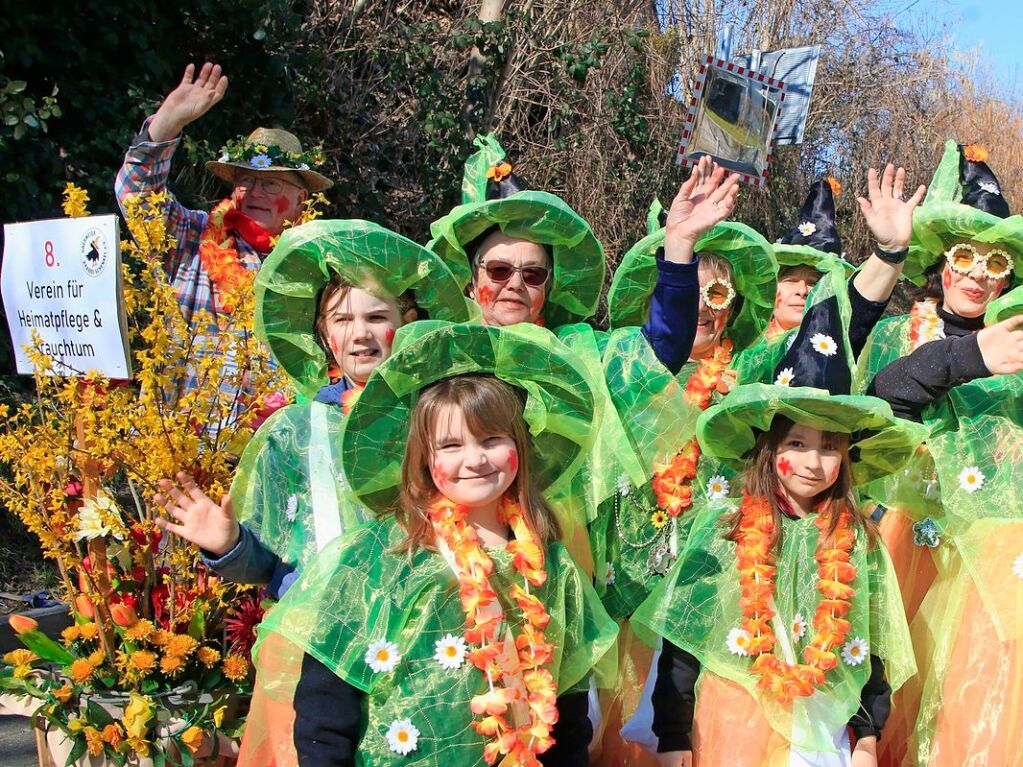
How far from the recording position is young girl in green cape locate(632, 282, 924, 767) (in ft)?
8.63

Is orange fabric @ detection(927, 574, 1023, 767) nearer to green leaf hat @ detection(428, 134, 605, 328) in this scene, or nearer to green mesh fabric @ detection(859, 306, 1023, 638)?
green mesh fabric @ detection(859, 306, 1023, 638)

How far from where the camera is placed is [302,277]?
271cm

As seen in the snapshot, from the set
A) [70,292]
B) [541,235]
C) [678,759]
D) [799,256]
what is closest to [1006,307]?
[799,256]

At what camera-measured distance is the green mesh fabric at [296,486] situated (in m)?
2.55

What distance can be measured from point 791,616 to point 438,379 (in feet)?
3.71

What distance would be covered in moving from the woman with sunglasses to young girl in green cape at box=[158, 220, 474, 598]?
4.76 ft

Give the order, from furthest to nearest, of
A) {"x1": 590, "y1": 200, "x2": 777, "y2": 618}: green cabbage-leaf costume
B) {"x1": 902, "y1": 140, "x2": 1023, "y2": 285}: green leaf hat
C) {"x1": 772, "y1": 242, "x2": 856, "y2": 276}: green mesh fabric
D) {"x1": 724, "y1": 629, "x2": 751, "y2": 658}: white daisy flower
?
{"x1": 772, "y1": 242, "x2": 856, "y2": 276}: green mesh fabric
{"x1": 902, "y1": 140, "x2": 1023, "y2": 285}: green leaf hat
{"x1": 590, "y1": 200, "x2": 777, "y2": 618}: green cabbage-leaf costume
{"x1": 724, "y1": 629, "x2": 751, "y2": 658}: white daisy flower

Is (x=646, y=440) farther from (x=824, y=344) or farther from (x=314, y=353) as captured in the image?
(x=314, y=353)

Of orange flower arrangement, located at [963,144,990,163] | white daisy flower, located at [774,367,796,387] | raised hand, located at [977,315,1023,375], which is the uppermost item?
orange flower arrangement, located at [963,144,990,163]

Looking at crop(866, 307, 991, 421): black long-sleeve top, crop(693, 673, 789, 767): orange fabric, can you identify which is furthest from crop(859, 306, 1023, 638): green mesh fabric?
crop(693, 673, 789, 767): orange fabric

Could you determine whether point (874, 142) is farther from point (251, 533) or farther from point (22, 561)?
point (251, 533)

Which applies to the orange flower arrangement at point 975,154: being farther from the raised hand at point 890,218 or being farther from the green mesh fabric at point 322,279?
the green mesh fabric at point 322,279

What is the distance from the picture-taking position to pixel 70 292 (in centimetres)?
283

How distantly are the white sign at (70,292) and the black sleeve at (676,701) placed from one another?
1.61 meters
